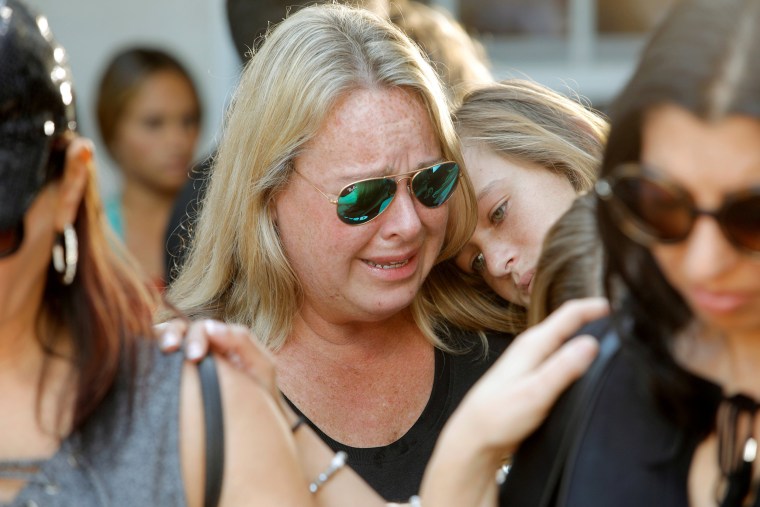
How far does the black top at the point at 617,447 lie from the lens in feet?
5.70

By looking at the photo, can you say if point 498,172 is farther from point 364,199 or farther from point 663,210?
point 663,210

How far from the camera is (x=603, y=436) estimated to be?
1.79m

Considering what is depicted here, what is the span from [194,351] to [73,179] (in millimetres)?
311

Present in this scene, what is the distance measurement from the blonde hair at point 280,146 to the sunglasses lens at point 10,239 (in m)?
1.17

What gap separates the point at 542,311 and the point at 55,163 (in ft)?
3.26

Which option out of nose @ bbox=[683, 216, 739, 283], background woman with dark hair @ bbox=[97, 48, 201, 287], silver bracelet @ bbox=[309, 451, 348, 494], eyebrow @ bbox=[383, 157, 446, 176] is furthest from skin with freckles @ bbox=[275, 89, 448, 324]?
background woman with dark hair @ bbox=[97, 48, 201, 287]

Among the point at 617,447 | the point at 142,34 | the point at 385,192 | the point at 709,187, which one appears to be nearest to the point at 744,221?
the point at 709,187

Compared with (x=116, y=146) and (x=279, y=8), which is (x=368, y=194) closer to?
(x=279, y=8)

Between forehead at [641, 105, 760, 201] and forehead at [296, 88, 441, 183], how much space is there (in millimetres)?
1188

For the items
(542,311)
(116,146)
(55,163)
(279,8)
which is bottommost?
(116,146)

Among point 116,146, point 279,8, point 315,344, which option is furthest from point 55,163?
point 116,146

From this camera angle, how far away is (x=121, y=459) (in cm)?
178

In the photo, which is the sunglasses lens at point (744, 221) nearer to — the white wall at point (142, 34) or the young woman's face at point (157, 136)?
the young woman's face at point (157, 136)

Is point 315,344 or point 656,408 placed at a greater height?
point 656,408
